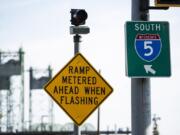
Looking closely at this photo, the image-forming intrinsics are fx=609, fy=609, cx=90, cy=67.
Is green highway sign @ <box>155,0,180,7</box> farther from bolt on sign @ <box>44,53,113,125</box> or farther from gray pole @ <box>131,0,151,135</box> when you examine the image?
bolt on sign @ <box>44,53,113,125</box>

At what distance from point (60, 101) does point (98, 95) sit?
762 millimetres

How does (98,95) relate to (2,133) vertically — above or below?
above

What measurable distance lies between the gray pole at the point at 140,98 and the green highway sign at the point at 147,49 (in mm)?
139

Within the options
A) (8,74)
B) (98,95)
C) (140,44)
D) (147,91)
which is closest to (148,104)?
(147,91)

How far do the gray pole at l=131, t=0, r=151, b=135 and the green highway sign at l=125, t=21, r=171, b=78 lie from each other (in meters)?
0.14

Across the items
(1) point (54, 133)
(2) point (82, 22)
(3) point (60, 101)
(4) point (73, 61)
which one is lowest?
(1) point (54, 133)

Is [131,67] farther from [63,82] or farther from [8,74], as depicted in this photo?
[8,74]

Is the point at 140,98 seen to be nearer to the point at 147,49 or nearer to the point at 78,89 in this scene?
the point at 147,49

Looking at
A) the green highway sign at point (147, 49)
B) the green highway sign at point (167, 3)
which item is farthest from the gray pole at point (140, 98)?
the green highway sign at point (167, 3)

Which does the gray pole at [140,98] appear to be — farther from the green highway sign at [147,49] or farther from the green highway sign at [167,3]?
the green highway sign at [167,3]

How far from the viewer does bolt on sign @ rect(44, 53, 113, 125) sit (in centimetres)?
1184

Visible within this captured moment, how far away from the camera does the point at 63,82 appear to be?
11969mm

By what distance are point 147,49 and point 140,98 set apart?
882 millimetres

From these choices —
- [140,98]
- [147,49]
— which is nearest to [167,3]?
[147,49]
